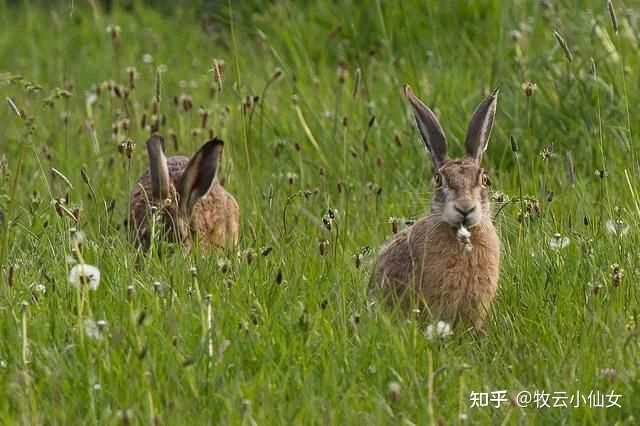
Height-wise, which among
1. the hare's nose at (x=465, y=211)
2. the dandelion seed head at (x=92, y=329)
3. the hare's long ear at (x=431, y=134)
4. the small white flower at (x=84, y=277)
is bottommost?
the dandelion seed head at (x=92, y=329)

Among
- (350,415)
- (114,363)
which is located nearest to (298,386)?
(350,415)

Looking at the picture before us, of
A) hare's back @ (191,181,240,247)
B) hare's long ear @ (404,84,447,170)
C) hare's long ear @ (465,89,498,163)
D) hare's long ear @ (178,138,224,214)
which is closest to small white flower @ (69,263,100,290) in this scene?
hare's long ear @ (404,84,447,170)

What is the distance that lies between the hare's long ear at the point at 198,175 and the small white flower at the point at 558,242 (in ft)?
5.56

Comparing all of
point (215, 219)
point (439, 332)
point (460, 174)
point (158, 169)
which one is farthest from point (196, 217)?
point (439, 332)

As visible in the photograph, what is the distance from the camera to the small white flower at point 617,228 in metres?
5.75

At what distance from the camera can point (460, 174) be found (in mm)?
5445

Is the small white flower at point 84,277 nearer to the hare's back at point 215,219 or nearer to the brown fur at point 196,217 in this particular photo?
the brown fur at point 196,217

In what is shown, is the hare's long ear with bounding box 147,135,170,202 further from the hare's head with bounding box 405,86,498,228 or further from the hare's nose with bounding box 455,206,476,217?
the hare's nose with bounding box 455,206,476,217

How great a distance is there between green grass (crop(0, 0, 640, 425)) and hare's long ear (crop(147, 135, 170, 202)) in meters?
0.21

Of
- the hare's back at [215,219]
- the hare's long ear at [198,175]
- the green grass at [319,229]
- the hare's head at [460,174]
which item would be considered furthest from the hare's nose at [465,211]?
the hare's back at [215,219]

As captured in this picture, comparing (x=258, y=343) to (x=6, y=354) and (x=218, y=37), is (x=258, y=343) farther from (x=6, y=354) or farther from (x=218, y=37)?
(x=218, y=37)

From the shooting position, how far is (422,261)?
218 inches

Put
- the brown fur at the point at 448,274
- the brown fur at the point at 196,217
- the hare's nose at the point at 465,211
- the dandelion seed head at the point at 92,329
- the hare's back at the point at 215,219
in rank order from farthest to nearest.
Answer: the hare's back at the point at 215,219 < the brown fur at the point at 196,217 < the brown fur at the point at 448,274 < the hare's nose at the point at 465,211 < the dandelion seed head at the point at 92,329

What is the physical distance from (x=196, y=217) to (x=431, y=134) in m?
1.60
